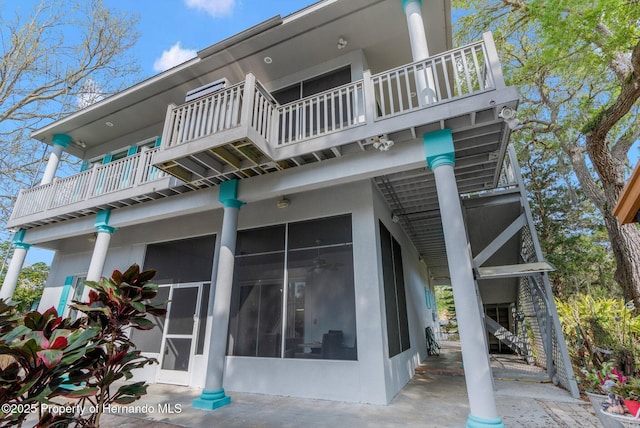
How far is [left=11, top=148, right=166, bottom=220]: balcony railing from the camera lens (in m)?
6.27

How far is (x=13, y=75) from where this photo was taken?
10.3m

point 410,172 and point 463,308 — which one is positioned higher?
point 410,172

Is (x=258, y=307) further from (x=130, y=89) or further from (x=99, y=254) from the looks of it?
(x=130, y=89)

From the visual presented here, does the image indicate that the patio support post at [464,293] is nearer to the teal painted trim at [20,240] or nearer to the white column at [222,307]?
the white column at [222,307]

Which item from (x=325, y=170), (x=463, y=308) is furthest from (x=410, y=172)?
(x=463, y=308)

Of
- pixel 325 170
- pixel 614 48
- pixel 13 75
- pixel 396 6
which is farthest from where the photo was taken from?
pixel 13 75

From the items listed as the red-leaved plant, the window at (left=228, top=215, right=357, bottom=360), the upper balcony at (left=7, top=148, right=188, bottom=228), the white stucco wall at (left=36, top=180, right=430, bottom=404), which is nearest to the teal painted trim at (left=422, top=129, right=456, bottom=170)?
the white stucco wall at (left=36, top=180, right=430, bottom=404)

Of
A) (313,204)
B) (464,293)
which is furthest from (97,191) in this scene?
(464,293)

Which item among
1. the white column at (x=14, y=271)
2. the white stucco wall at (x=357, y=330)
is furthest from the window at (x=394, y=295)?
the white column at (x=14, y=271)

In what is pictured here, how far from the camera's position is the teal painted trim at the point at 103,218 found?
6.65 meters

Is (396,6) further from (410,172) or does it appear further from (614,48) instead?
(614,48)

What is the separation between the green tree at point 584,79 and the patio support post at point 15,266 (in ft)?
44.6

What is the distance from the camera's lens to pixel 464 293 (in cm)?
339

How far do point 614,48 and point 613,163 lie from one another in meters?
2.68
